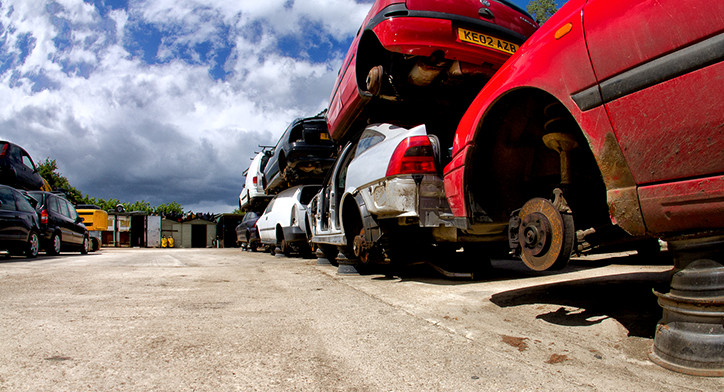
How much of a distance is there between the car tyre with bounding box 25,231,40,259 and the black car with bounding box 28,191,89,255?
0.43 metres

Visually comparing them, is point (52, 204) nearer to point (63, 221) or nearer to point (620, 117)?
point (63, 221)

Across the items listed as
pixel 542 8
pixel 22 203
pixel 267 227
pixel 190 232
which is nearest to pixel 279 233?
pixel 267 227

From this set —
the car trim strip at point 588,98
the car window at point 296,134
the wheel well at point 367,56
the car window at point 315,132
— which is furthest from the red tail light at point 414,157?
the car window at point 296,134

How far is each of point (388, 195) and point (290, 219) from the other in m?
5.26

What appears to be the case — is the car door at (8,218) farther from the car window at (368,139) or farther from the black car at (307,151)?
the car window at (368,139)

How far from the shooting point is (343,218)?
4859 mm

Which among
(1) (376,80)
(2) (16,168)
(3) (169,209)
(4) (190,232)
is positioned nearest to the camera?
(1) (376,80)

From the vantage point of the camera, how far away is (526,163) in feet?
8.80

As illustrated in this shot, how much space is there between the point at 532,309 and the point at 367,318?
46.6 inches

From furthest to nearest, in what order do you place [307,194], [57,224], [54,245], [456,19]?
1. [57,224]
2. [54,245]
3. [307,194]
4. [456,19]

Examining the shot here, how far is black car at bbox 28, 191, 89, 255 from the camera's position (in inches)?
377

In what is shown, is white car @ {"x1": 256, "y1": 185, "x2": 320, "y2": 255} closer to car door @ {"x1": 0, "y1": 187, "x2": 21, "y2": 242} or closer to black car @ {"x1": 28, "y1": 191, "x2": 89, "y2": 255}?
car door @ {"x1": 0, "y1": 187, "x2": 21, "y2": 242}

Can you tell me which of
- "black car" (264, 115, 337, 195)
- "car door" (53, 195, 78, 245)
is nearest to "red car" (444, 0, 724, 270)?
"black car" (264, 115, 337, 195)

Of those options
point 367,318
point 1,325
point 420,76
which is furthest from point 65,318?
point 420,76
